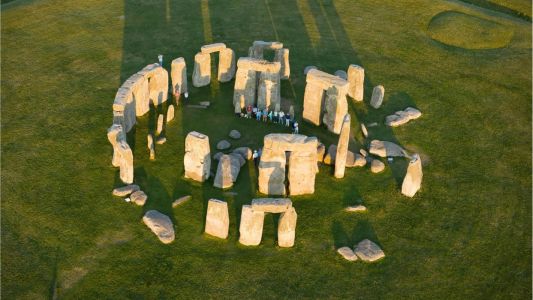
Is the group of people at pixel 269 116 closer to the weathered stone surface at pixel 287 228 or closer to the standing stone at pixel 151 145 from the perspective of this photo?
the standing stone at pixel 151 145

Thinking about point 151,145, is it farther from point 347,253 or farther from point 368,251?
point 368,251

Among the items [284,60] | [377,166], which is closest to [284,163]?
[377,166]

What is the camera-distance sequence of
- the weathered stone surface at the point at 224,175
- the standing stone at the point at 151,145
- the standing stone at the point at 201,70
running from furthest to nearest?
the standing stone at the point at 201,70, the standing stone at the point at 151,145, the weathered stone surface at the point at 224,175

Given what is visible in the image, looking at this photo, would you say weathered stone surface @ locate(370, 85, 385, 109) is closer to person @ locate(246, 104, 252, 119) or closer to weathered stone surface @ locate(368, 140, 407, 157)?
weathered stone surface @ locate(368, 140, 407, 157)

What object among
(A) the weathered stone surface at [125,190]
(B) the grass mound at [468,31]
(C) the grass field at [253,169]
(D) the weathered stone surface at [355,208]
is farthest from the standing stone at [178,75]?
(B) the grass mound at [468,31]

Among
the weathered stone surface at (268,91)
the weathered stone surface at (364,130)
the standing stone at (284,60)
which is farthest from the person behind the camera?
the standing stone at (284,60)

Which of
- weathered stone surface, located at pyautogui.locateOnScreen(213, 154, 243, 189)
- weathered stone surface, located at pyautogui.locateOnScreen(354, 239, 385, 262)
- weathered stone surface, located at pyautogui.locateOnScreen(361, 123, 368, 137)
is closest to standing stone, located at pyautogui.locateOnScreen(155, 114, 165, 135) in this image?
weathered stone surface, located at pyautogui.locateOnScreen(213, 154, 243, 189)

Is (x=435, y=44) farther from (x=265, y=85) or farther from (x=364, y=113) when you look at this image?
(x=265, y=85)
